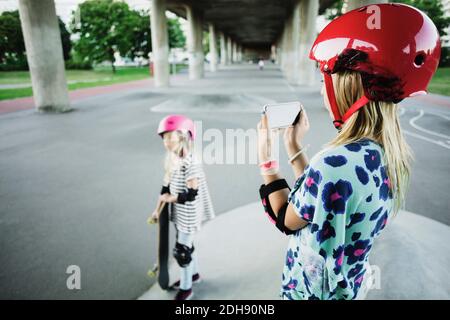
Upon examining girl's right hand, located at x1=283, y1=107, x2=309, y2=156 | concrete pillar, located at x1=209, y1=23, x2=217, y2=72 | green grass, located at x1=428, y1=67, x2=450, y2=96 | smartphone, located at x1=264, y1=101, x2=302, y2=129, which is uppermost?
concrete pillar, located at x1=209, y1=23, x2=217, y2=72

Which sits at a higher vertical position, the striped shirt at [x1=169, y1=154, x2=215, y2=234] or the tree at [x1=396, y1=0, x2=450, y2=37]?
the tree at [x1=396, y1=0, x2=450, y2=37]

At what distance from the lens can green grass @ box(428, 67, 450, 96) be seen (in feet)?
5.24

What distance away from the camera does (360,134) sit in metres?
1.07

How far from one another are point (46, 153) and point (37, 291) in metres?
3.07

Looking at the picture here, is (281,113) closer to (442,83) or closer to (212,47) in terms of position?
(442,83)

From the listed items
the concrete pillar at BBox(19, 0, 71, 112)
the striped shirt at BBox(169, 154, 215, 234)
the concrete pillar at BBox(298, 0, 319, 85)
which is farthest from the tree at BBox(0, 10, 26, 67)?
the concrete pillar at BBox(298, 0, 319, 85)

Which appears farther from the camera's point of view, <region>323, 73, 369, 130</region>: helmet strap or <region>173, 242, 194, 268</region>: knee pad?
<region>173, 242, 194, 268</region>: knee pad

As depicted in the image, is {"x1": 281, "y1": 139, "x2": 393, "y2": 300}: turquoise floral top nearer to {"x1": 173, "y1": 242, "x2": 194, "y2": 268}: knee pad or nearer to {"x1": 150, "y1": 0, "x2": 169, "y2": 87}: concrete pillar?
{"x1": 173, "y1": 242, "x2": 194, "y2": 268}: knee pad

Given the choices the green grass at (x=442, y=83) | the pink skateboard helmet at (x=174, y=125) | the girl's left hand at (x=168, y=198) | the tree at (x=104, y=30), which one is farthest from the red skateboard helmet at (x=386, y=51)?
the tree at (x=104, y=30)

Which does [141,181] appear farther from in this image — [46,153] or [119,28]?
[119,28]

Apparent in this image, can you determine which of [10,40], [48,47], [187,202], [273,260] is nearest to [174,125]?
[187,202]

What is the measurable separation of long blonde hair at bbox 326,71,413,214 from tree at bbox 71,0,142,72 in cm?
3923

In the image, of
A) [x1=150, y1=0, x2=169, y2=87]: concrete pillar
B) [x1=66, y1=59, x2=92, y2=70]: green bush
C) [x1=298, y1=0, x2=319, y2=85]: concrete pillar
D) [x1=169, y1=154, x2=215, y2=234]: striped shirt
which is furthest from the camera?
[x1=66, y1=59, x2=92, y2=70]: green bush

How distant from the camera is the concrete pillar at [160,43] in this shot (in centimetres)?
2128
